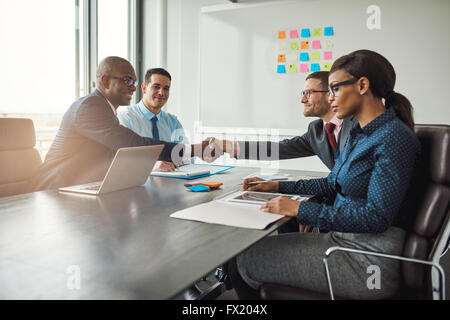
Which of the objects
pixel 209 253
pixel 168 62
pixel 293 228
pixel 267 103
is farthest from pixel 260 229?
pixel 168 62

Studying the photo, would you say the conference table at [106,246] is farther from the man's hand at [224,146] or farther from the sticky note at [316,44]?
the sticky note at [316,44]

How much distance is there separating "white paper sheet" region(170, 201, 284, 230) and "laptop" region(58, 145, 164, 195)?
1.47 ft

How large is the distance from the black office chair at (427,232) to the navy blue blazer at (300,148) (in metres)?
1.15

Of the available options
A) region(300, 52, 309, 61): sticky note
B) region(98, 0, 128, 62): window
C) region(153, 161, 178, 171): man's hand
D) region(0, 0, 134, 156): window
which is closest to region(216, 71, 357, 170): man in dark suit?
region(153, 161, 178, 171): man's hand

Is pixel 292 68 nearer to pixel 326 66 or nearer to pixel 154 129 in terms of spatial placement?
pixel 326 66

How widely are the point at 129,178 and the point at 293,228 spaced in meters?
1.12

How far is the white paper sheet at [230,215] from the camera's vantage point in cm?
132

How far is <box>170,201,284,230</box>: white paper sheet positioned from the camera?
1316mm

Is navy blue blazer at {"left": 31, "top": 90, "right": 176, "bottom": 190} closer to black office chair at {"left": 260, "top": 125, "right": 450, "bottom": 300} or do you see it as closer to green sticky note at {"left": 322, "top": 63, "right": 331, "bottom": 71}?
black office chair at {"left": 260, "top": 125, "right": 450, "bottom": 300}

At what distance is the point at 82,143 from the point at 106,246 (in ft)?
5.30

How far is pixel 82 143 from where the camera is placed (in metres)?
2.53

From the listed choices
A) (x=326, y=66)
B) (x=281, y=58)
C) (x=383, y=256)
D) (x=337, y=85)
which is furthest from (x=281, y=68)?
(x=383, y=256)

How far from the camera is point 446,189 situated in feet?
4.36

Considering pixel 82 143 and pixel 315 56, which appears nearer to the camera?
pixel 82 143
